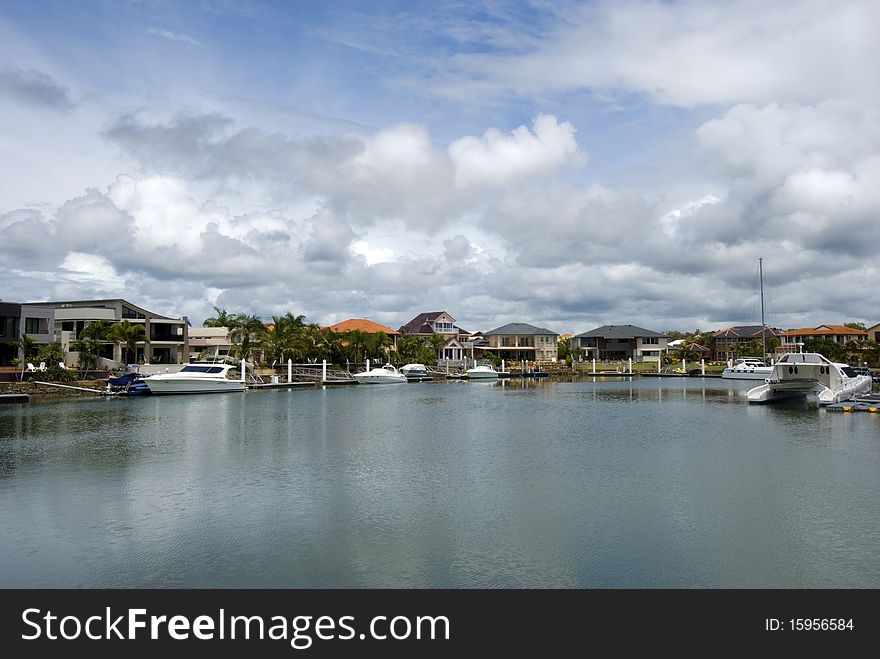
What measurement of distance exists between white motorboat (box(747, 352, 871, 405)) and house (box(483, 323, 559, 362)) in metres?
75.3

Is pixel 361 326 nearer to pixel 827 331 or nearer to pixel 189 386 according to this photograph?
pixel 189 386

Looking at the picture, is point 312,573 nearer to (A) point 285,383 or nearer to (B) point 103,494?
(B) point 103,494

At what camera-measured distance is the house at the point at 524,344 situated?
417ft

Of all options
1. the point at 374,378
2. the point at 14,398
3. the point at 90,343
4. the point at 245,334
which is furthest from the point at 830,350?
the point at 14,398

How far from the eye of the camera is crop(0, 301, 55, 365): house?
61094mm

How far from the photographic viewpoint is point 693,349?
122m

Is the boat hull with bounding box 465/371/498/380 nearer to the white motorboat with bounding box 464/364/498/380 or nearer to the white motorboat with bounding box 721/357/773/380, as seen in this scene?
the white motorboat with bounding box 464/364/498/380

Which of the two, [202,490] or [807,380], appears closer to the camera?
[202,490]

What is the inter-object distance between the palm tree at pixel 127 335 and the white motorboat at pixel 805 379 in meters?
61.0

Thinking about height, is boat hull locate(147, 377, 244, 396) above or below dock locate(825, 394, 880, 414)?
above
